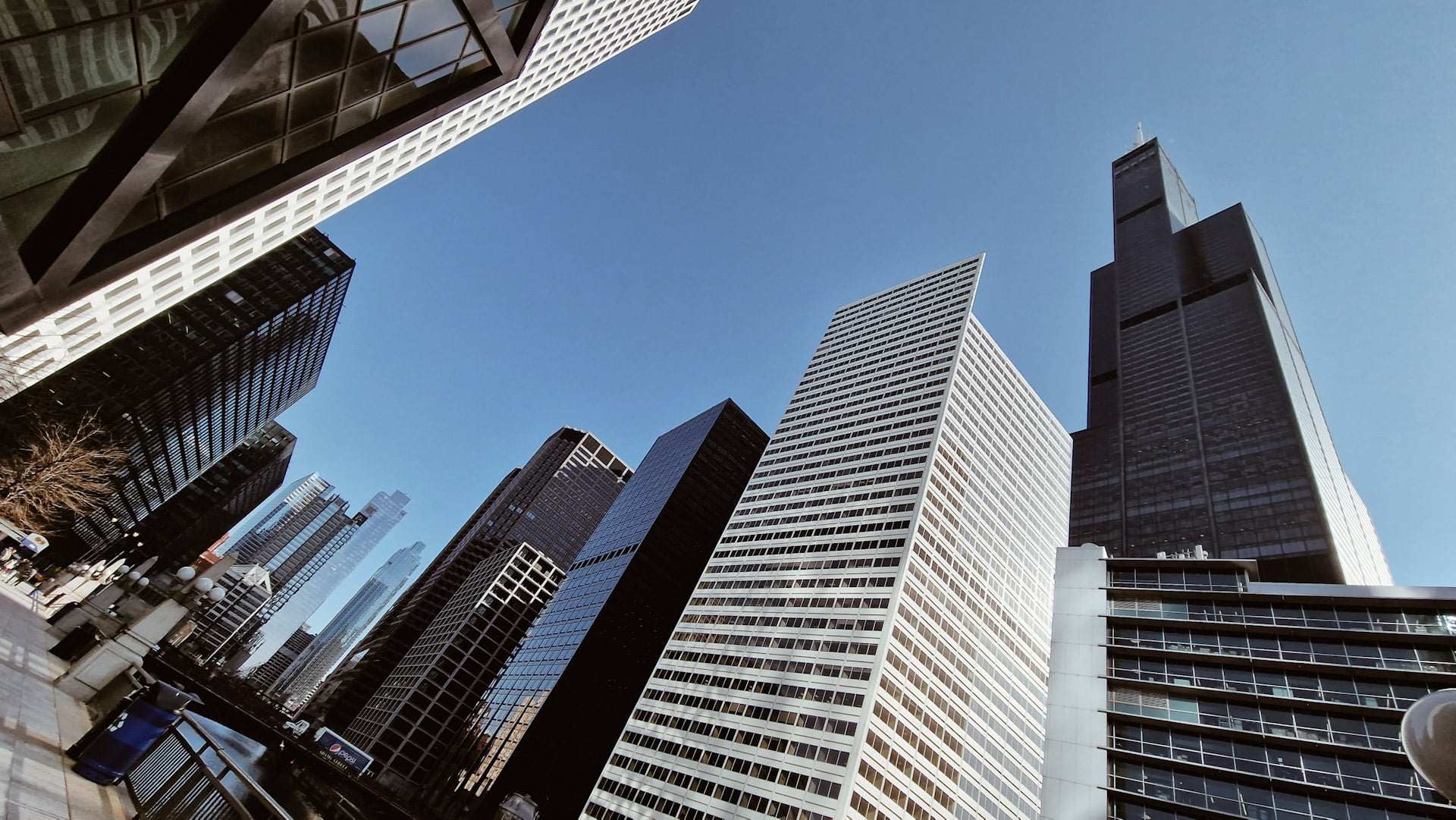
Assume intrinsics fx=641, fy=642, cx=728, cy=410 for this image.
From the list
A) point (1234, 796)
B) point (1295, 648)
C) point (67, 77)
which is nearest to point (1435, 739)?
point (67, 77)

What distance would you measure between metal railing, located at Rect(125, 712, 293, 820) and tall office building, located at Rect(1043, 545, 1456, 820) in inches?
1967

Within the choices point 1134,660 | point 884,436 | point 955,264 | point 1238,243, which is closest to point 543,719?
point 884,436

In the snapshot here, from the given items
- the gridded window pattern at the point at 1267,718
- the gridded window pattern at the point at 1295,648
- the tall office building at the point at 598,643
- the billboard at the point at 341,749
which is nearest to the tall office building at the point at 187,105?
the gridded window pattern at the point at 1267,718

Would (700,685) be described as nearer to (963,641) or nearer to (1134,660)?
(963,641)

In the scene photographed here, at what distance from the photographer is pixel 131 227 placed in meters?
12.1

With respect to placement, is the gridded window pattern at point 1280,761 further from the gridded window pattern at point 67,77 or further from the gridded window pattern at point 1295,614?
the gridded window pattern at point 67,77

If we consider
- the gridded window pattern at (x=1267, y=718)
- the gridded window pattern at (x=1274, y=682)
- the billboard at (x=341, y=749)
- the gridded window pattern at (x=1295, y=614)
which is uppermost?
the gridded window pattern at (x=1295, y=614)

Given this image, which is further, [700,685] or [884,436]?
[884,436]

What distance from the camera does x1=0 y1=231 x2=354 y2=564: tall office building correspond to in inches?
3403

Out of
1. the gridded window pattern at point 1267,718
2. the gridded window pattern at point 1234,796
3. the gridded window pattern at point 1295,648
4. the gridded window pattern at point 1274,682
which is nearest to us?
the gridded window pattern at point 1234,796

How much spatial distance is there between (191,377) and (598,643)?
7835cm

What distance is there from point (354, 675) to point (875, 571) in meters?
175

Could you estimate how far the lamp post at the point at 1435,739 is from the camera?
594cm

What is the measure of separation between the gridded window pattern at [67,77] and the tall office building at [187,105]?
19 mm
